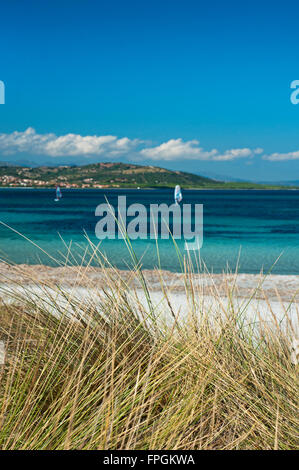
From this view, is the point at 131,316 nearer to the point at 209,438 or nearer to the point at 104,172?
the point at 209,438

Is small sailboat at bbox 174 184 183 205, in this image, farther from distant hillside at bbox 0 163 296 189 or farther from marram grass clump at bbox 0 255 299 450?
distant hillside at bbox 0 163 296 189

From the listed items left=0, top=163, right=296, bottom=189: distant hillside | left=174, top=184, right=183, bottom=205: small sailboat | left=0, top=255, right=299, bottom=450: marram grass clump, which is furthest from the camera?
left=0, top=163, right=296, bottom=189: distant hillside

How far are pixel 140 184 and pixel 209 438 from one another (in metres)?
154

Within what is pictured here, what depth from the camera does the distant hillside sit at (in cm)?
15212

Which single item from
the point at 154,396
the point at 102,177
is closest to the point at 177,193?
the point at 154,396

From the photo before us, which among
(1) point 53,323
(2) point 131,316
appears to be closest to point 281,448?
(2) point 131,316

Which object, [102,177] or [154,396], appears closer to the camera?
[154,396]

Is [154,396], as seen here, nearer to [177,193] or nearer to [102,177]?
[177,193]

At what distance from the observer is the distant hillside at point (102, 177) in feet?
499

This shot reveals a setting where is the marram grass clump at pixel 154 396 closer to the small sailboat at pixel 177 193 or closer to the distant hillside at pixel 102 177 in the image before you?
the small sailboat at pixel 177 193

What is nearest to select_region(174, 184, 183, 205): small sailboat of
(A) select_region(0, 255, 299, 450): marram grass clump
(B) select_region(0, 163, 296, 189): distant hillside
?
(A) select_region(0, 255, 299, 450): marram grass clump

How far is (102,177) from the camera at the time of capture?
158 m

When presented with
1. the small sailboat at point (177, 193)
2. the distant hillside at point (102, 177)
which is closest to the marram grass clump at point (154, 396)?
the small sailboat at point (177, 193)

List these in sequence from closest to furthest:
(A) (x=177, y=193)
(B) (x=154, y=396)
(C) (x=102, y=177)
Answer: (B) (x=154, y=396) → (A) (x=177, y=193) → (C) (x=102, y=177)
